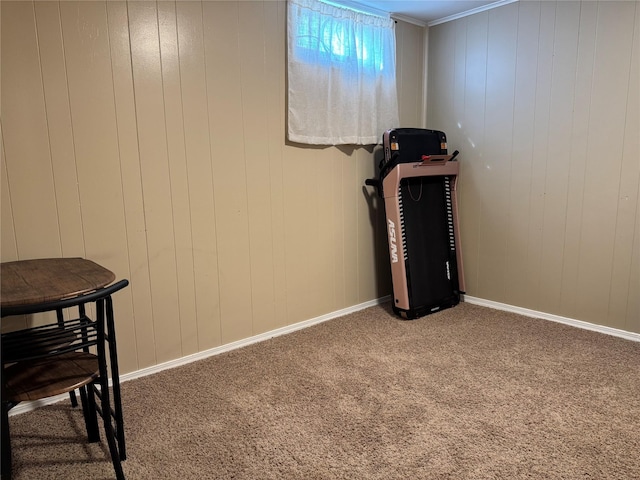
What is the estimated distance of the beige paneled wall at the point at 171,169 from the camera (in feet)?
6.82

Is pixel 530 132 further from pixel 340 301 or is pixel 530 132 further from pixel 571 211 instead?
pixel 340 301

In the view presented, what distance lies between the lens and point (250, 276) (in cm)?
291

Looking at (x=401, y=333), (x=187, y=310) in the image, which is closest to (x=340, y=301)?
(x=401, y=333)

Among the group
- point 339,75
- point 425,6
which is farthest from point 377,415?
point 425,6

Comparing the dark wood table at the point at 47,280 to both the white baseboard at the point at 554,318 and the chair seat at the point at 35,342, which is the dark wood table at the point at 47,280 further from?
the white baseboard at the point at 554,318

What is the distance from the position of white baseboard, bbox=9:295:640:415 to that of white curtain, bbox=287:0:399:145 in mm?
1251

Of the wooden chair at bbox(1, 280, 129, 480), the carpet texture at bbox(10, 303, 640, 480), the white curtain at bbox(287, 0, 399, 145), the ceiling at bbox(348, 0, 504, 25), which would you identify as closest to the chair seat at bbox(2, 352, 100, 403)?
the wooden chair at bbox(1, 280, 129, 480)

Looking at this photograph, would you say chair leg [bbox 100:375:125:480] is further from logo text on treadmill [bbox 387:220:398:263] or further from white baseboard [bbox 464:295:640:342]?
white baseboard [bbox 464:295:640:342]

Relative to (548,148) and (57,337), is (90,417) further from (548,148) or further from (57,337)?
(548,148)

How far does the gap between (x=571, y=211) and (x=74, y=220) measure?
299 centimetres

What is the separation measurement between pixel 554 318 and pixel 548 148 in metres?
1.19

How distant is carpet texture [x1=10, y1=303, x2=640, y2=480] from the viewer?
1.75 meters

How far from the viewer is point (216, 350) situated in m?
2.80

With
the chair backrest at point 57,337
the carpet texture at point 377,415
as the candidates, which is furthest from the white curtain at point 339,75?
the chair backrest at point 57,337
